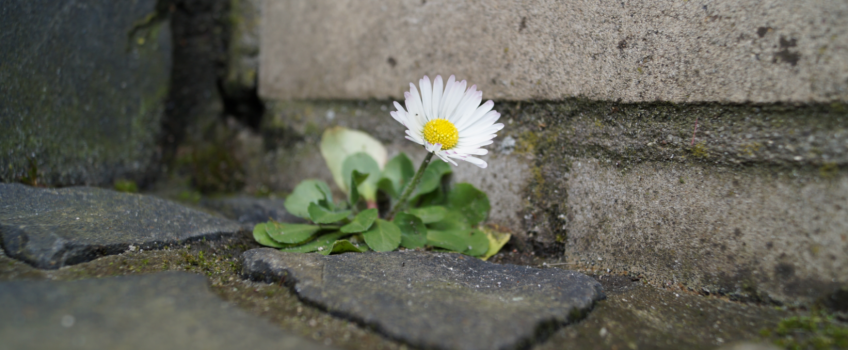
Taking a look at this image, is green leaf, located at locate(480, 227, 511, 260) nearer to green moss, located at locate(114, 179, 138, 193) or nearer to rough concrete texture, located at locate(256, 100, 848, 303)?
rough concrete texture, located at locate(256, 100, 848, 303)

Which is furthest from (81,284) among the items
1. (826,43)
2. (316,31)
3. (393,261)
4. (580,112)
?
(826,43)

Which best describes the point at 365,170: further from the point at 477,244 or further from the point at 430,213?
the point at 477,244

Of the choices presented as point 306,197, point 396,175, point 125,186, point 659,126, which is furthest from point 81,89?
point 659,126

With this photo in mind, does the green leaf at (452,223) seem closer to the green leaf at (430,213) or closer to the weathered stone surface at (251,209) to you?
the green leaf at (430,213)

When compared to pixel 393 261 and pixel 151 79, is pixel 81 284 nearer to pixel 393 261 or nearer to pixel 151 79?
pixel 393 261

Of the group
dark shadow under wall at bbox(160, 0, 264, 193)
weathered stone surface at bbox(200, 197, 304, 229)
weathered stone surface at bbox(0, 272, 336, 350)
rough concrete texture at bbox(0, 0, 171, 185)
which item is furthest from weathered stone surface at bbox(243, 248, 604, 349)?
dark shadow under wall at bbox(160, 0, 264, 193)

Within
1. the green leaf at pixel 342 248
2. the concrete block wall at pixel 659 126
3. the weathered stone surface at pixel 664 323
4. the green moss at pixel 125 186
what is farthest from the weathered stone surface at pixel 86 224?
the weathered stone surface at pixel 664 323
